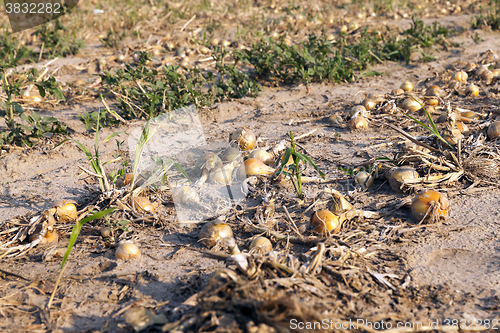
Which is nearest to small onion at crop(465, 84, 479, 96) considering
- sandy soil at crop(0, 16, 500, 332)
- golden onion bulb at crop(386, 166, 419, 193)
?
sandy soil at crop(0, 16, 500, 332)

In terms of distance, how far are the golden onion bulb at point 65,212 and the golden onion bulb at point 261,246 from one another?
3.72ft

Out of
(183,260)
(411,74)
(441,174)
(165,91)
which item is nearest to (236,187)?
(183,260)

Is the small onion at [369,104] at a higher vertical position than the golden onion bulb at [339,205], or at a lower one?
lower

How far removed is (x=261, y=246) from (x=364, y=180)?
102 centimetres

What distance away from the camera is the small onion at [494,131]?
3.20 metres

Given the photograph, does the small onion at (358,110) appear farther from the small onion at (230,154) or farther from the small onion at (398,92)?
the small onion at (230,154)

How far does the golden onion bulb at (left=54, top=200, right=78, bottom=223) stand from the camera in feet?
8.16

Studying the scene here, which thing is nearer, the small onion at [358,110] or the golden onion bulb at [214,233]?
the golden onion bulb at [214,233]

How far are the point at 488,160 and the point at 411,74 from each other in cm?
262

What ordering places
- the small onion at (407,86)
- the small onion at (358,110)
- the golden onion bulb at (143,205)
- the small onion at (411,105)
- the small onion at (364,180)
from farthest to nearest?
the small onion at (407,86)
the small onion at (411,105)
the small onion at (358,110)
the small onion at (364,180)
the golden onion bulb at (143,205)

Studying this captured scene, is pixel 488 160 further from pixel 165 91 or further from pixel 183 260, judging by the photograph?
pixel 165 91

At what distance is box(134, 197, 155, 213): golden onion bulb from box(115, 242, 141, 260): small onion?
38 cm

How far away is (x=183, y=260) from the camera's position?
2230 mm

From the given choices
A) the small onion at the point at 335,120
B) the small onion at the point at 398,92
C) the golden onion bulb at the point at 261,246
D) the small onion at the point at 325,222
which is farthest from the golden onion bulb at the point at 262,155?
the small onion at the point at 398,92
